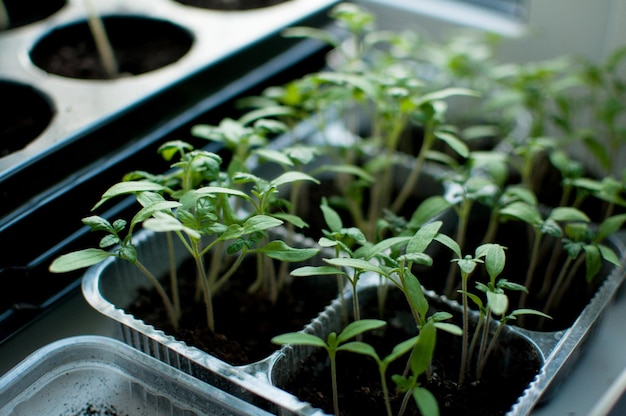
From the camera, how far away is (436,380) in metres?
0.76

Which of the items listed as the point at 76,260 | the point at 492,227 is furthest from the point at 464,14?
the point at 76,260

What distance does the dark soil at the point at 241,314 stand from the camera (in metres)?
0.81

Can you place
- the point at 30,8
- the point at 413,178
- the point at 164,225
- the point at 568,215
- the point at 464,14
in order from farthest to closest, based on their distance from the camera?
the point at 464,14 → the point at 30,8 → the point at 413,178 → the point at 568,215 → the point at 164,225

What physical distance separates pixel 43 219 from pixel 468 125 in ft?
2.41

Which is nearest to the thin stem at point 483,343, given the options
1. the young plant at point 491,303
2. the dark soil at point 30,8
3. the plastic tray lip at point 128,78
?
the young plant at point 491,303

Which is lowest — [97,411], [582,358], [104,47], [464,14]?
[97,411]

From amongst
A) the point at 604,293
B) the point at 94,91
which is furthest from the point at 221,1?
the point at 604,293

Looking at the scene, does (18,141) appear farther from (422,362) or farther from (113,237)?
(422,362)

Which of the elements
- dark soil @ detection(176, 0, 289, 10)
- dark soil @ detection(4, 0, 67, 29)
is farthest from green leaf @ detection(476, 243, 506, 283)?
dark soil @ detection(4, 0, 67, 29)

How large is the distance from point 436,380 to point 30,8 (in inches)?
37.5

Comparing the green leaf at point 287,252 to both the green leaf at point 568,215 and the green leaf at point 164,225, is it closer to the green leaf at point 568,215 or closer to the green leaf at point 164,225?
the green leaf at point 164,225

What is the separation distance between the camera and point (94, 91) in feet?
3.21

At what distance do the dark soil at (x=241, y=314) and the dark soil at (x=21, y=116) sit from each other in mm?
287

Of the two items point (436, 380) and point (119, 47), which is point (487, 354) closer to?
point (436, 380)
